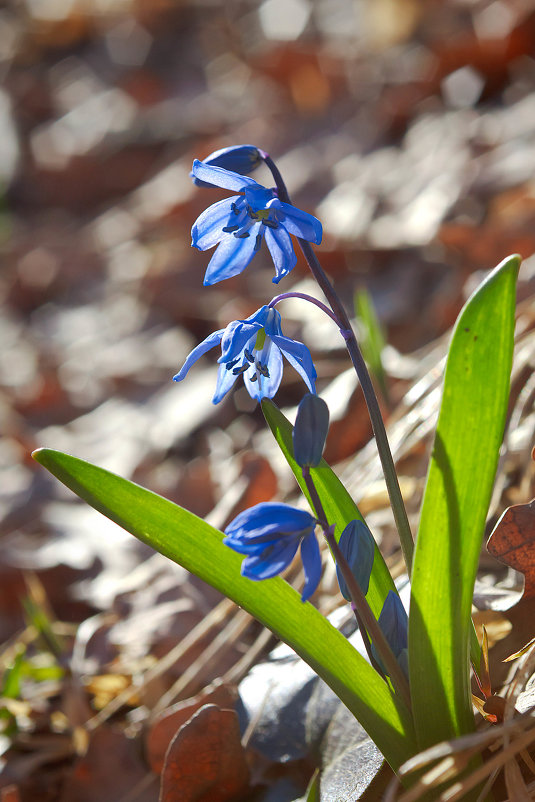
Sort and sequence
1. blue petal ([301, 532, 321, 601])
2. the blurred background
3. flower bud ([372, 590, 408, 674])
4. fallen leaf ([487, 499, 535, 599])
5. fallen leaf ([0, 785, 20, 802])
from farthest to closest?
the blurred background, fallen leaf ([0, 785, 20, 802]), fallen leaf ([487, 499, 535, 599]), flower bud ([372, 590, 408, 674]), blue petal ([301, 532, 321, 601])

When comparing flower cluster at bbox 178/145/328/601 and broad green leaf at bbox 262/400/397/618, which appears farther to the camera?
broad green leaf at bbox 262/400/397/618

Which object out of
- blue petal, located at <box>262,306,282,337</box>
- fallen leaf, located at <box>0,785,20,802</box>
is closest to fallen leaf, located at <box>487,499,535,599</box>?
blue petal, located at <box>262,306,282,337</box>

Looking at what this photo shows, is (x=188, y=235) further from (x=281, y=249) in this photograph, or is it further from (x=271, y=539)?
(x=271, y=539)

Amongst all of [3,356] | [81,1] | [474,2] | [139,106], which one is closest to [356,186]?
[474,2]

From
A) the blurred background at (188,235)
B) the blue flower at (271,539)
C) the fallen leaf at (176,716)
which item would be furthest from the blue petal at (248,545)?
the blurred background at (188,235)

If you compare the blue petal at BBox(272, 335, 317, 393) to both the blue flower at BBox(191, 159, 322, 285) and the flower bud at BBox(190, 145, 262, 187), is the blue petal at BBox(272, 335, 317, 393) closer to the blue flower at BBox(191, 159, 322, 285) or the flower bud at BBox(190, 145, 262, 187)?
the blue flower at BBox(191, 159, 322, 285)

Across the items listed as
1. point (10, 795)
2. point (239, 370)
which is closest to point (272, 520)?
point (239, 370)
